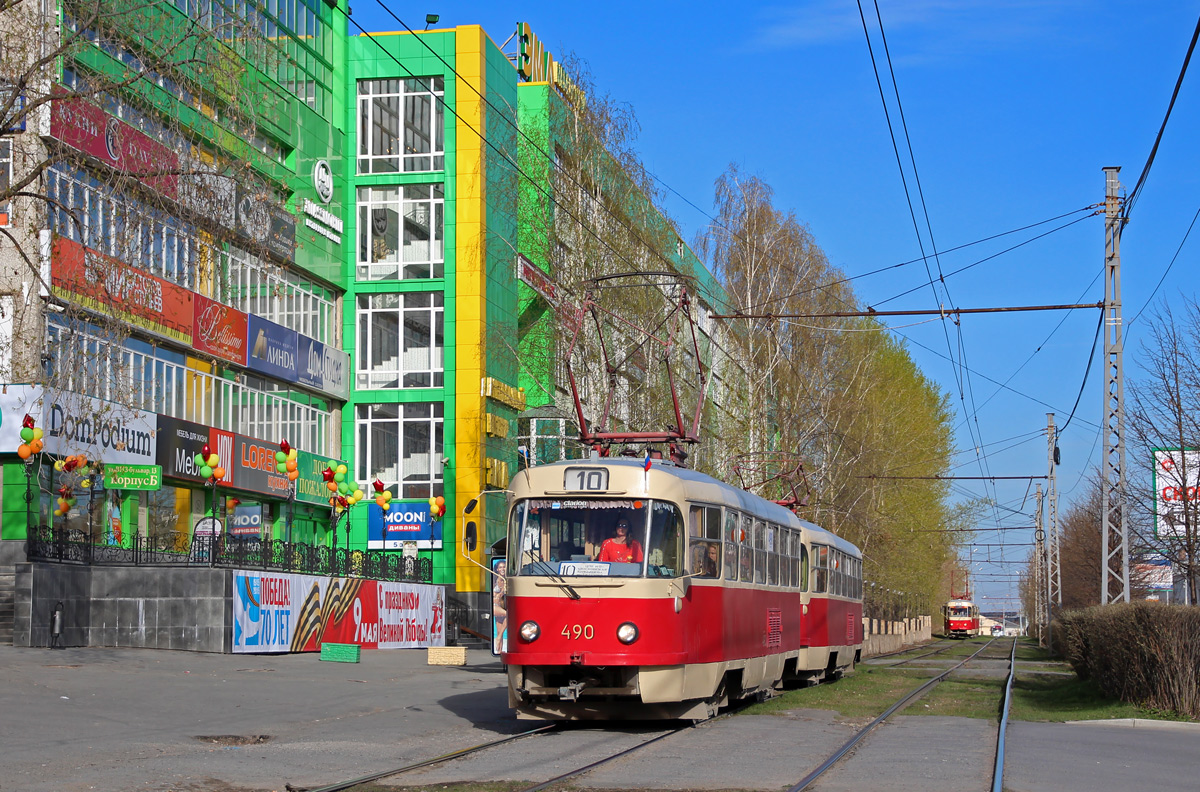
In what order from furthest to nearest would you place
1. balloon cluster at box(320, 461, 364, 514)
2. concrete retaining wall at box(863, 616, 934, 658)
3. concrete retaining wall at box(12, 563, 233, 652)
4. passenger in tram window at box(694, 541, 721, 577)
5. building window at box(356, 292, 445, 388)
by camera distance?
concrete retaining wall at box(863, 616, 934, 658) → building window at box(356, 292, 445, 388) → balloon cluster at box(320, 461, 364, 514) → concrete retaining wall at box(12, 563, 233, 652) → passenger in tram window at box(694, 541, 721, 577)

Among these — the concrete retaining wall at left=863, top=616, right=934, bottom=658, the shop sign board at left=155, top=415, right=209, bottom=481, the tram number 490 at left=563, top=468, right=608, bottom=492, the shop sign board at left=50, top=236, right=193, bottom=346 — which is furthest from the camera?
the concrete retaining wall at left=863, top=616, right=934, bottom=658

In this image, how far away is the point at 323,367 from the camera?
148 feet

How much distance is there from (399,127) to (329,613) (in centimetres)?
2084

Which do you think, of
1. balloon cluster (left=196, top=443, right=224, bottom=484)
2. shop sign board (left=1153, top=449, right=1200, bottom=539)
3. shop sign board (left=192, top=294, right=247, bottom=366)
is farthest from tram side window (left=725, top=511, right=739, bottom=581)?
shop sign board (left=192, top=294, right=247, bottom=366)

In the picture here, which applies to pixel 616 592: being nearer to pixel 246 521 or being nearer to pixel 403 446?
pixel 246 521

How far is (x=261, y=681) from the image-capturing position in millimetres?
21359

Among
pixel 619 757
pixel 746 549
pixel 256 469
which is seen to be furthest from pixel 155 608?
pixel 619 757

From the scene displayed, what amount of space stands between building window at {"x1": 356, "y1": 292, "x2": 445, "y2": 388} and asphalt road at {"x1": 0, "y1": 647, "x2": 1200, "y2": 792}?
2629cm

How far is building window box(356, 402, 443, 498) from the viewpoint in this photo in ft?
153

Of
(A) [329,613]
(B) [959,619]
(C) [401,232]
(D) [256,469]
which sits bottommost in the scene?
(B) [959,619]

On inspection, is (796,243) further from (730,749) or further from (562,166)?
(730,749)

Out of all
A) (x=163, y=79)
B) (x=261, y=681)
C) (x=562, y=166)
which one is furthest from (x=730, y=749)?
(x=562, y=166)

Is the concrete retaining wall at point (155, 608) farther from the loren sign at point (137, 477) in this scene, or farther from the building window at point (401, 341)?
the building window at point (401, 341)

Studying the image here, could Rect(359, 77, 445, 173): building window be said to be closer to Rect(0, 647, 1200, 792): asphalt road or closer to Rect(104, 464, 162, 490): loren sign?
Rect(104, 464, 162, 490): loren sign
